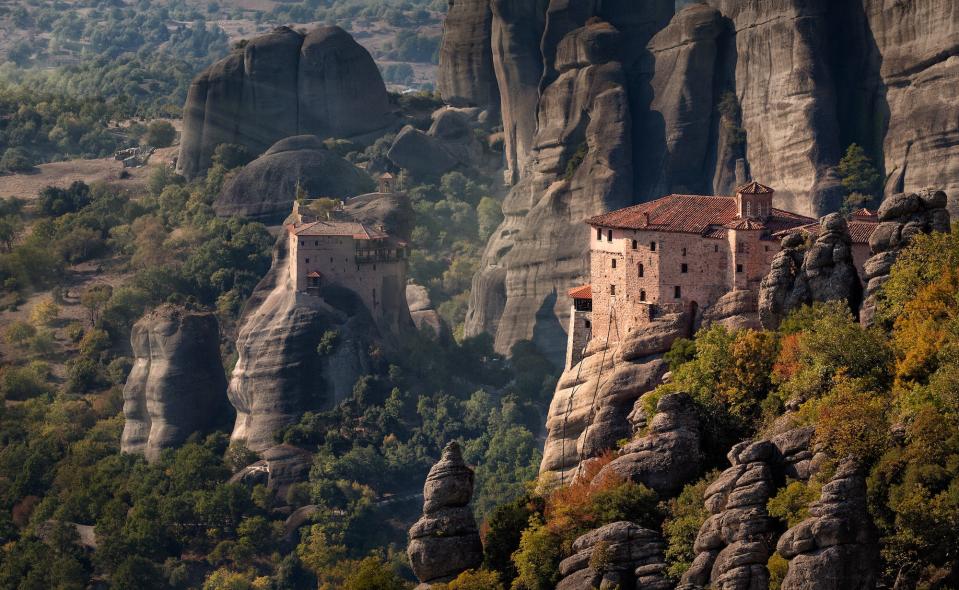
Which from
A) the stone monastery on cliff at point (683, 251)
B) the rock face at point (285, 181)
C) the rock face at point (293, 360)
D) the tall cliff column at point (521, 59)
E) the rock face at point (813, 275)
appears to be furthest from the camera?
the tall cliff column at point (521, 59)

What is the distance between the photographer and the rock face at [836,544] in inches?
2392

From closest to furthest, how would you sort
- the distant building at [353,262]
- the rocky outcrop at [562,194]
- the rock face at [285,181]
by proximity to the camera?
1. the distant building at [353,262]
2. the rocky outcrop at [562,194]
3. the rock face at [285,181]

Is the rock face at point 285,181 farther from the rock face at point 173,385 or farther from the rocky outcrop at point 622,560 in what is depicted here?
the rocky outcrop at point 622,560

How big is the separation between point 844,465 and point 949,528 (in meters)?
2.88

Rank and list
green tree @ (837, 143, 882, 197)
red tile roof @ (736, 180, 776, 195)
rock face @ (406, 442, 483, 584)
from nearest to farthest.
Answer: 1. rock face @ (406, 442, 483, 584)
2. red tile roof @ (736, 180, 776, 195)
3. green tree @ (837, 143, 882, 197)

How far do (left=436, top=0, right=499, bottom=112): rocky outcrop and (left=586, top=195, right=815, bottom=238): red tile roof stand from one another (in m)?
62.6

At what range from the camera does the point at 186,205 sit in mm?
142625

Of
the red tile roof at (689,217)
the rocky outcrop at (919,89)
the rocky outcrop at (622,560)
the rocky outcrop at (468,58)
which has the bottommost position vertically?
the rocky outcrop at (622,560)

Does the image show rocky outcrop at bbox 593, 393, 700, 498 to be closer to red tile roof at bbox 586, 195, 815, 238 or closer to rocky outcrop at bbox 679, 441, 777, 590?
rocky outcrop at bbox 679, 441, 777, 590

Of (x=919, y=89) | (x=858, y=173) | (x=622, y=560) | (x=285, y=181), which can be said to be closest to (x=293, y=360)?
(x=285, y=181)

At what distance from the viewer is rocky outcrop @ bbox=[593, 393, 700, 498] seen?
69.8 m

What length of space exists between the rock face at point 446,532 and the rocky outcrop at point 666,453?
383 cm

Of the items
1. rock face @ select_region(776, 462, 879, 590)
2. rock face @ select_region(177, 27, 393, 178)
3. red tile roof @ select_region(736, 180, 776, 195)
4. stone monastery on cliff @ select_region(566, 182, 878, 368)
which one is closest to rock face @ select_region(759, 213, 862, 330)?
stone monastery on cliff @ select_region(566, 182, 878, 368)

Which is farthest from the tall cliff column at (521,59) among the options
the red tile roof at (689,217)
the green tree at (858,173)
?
the red tile roof at (689,217)
